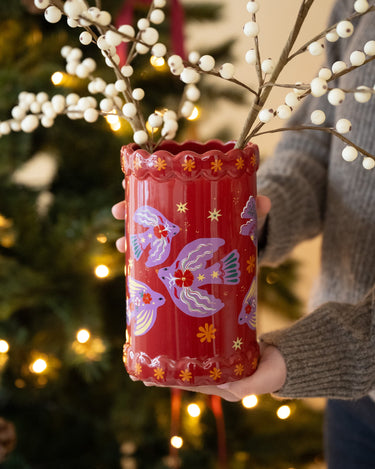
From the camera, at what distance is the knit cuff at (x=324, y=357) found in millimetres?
575

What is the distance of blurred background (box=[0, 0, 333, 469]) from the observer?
0.97 metres

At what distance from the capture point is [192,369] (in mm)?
525

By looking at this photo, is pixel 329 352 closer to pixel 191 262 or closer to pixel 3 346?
pixel 191 262

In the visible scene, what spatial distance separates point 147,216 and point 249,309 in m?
0.14

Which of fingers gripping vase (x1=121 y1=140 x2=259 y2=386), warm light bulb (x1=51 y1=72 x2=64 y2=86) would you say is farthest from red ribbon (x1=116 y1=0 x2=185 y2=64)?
fingers gripping vase (x1=121 y1=140 x2=259 y2=386)

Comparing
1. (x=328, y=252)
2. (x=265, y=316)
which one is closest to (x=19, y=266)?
(x=328, y=252)

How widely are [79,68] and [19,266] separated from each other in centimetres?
49

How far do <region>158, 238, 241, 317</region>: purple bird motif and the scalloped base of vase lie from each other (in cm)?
5

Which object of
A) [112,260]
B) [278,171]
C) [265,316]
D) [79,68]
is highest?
[79,68]

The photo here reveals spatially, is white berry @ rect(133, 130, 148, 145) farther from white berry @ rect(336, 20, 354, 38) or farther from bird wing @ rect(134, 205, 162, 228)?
white berry @ rect(336, 20, 354, 38)

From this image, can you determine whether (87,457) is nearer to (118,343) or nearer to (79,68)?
(118,343)

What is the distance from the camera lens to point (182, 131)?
43.8 inches

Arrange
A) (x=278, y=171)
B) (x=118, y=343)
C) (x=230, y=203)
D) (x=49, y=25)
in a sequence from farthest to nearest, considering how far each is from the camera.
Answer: (x=118, y=343), (x=49, y=25), (x=278, y=171), (x=230, y=203)

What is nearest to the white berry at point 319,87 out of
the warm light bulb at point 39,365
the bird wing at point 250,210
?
the bird wing at point 250,210
